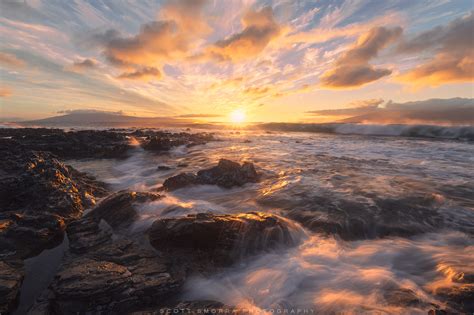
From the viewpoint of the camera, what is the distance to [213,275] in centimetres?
356

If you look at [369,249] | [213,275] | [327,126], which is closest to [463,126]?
[327,126]

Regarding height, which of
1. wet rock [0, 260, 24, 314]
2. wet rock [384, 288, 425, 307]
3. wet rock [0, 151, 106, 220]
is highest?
wet rock [0, 151, 106, 220]

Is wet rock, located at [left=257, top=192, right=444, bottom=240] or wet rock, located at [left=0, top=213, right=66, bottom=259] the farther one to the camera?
wet rock, located at [left=257, top=192, right=444, bottom=240]

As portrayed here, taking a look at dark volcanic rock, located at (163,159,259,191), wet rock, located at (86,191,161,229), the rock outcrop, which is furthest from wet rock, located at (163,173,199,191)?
the rock outcrop

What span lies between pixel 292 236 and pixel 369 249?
128cm

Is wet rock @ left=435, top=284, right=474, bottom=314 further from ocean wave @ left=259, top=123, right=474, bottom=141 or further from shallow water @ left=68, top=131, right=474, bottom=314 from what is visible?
ocean wave @ left=259, top=123, right=474, bottom=141

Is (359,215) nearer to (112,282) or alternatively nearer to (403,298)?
(403,298)

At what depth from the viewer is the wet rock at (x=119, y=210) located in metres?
4.93

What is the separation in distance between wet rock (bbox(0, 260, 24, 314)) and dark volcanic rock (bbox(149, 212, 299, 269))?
1.65 meters

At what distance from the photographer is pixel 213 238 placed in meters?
4.02

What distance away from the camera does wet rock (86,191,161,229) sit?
493cm

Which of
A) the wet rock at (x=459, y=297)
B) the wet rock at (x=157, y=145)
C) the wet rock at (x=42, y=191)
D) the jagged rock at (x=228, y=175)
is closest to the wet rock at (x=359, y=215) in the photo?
the jagged rock at (x=228, y=175)

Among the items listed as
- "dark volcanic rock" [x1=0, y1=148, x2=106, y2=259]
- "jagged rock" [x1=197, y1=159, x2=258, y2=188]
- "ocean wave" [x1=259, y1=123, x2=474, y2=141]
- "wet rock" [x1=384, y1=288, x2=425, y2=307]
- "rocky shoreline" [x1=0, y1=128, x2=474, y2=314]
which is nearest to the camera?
"rocky shoreline" [x1=0, y1=128, x2=474, y2=314]

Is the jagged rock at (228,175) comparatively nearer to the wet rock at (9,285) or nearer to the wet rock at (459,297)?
the wet rock at (9,285)
